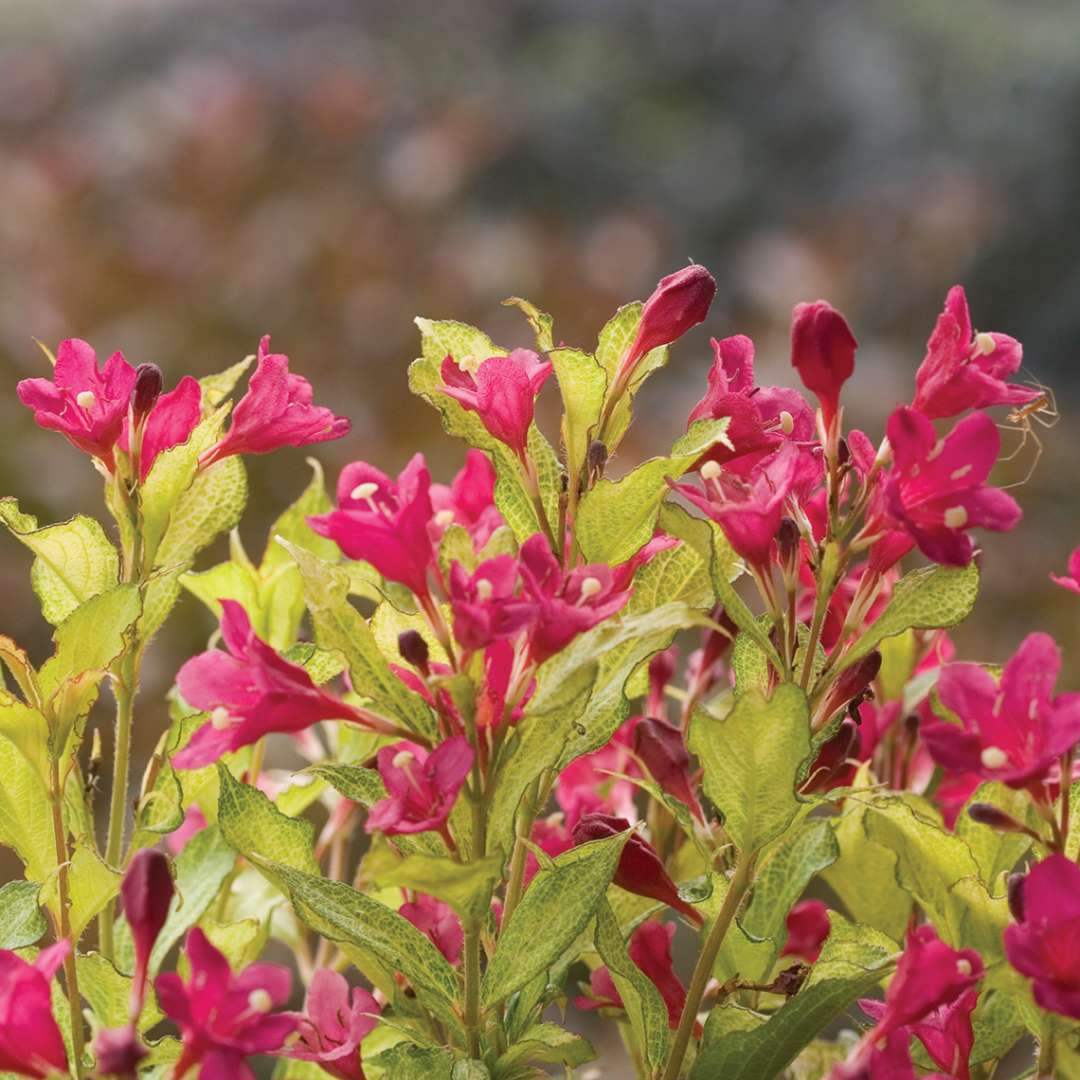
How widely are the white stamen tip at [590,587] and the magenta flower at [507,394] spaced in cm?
6

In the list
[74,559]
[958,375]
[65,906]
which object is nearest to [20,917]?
[65,906]

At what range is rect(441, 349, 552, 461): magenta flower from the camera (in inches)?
17.7

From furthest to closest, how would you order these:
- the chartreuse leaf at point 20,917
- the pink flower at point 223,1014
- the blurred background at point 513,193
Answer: the blurred background at point 513,193 → the chartreuse leaf at point 20,917 → the pink flower at point 223,1014

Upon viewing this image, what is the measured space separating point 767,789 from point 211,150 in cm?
192

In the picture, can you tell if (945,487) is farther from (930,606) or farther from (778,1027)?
(778,1027)

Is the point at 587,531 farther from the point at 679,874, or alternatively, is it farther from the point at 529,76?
the point at 529,76

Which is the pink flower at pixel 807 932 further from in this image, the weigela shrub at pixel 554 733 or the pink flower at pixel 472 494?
the pink flower at pixel 472 494

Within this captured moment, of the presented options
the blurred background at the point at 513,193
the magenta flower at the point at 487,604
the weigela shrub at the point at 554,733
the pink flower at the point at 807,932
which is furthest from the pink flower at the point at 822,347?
the blurred background at the point at 513,193

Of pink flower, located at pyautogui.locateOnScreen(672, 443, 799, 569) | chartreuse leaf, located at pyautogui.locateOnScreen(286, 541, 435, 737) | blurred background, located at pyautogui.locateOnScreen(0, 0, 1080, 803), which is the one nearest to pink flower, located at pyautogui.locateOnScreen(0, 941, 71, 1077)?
chartreuse leaf, located at pyautogui.locateOnScreen(286, 541, 435, 737)

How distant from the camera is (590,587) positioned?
412 millimetres

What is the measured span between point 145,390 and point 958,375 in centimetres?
26

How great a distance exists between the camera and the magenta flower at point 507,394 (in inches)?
17.7

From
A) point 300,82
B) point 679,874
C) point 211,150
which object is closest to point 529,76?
point 300,82

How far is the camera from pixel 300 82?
2.44 meters
